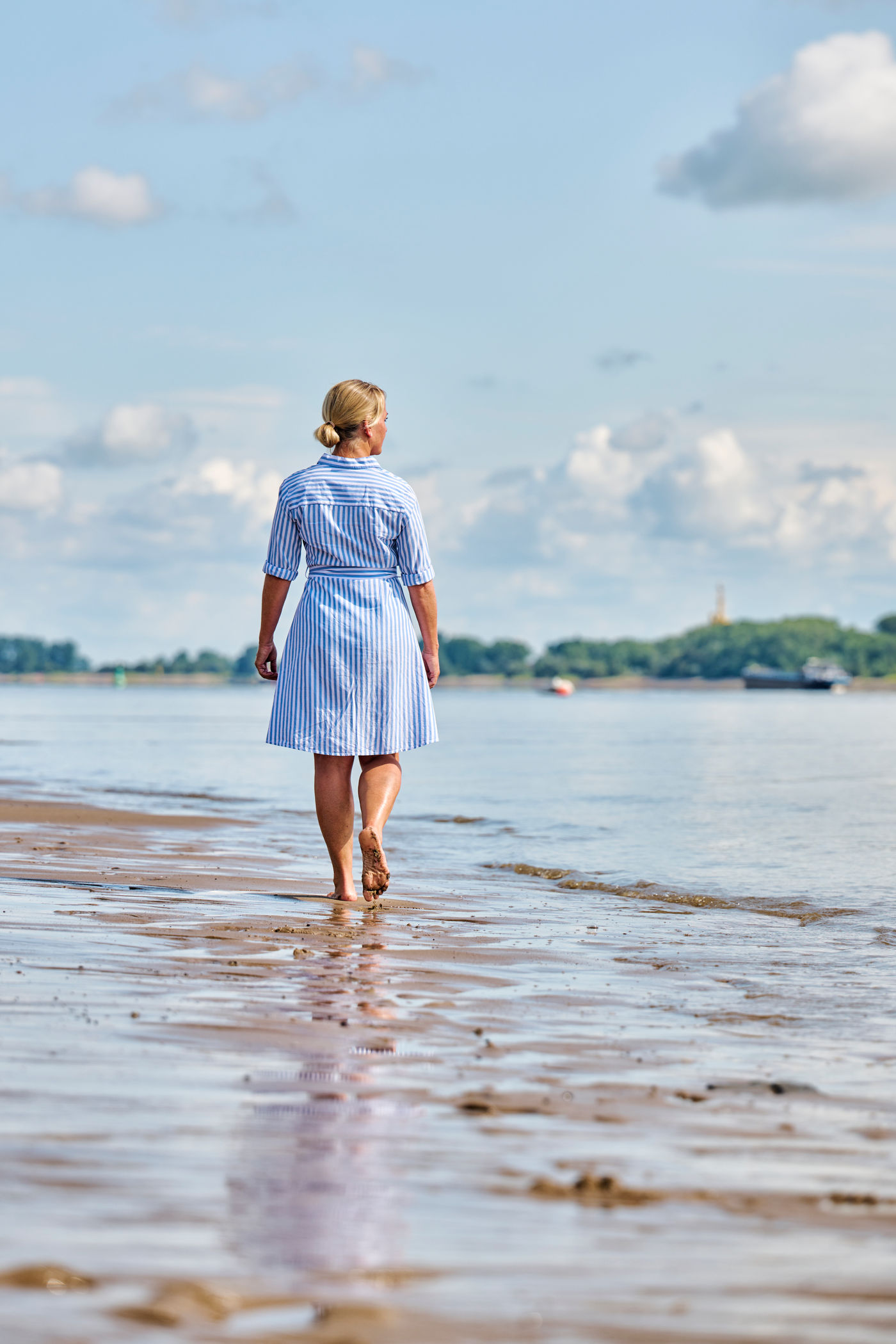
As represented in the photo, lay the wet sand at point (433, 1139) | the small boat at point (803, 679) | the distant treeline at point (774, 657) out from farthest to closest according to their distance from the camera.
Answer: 1. the distant treeline at point (774, 657)
2. the small boat at point (803, 679)
3. the wet sand at point (433, 1139)

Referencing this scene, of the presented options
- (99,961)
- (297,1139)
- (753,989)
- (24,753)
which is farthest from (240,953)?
(24,753)

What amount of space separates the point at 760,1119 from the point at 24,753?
23.3 metres

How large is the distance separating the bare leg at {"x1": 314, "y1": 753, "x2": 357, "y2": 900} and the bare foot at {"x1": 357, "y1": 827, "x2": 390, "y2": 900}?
176 millimetres

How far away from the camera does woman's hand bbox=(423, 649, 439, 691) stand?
21.8 feet

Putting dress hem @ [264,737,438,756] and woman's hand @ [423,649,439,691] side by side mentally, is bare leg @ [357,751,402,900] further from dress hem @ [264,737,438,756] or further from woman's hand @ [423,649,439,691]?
woman's hand @ [423,649,439,691]

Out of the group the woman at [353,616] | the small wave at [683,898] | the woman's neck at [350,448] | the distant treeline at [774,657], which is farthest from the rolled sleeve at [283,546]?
the distant treeline at [774,657]

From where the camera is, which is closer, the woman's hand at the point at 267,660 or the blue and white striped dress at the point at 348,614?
the blue and white striped dress at the point at 348,614

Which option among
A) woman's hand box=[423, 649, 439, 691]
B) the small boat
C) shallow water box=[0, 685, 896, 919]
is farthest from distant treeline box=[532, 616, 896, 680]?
woman's hand box=[423, 649, 439, 691]

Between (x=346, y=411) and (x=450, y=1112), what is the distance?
13.3 ft

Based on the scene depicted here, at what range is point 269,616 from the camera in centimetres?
664

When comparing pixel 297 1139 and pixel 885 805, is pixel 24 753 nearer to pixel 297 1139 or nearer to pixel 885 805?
pixel 885 805

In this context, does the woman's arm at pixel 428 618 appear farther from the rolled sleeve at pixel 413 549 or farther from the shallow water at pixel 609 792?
the shallow water at pixel 609 792

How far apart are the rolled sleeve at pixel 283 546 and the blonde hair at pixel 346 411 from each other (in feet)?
1.04

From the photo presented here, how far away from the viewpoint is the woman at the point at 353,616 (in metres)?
6.43
